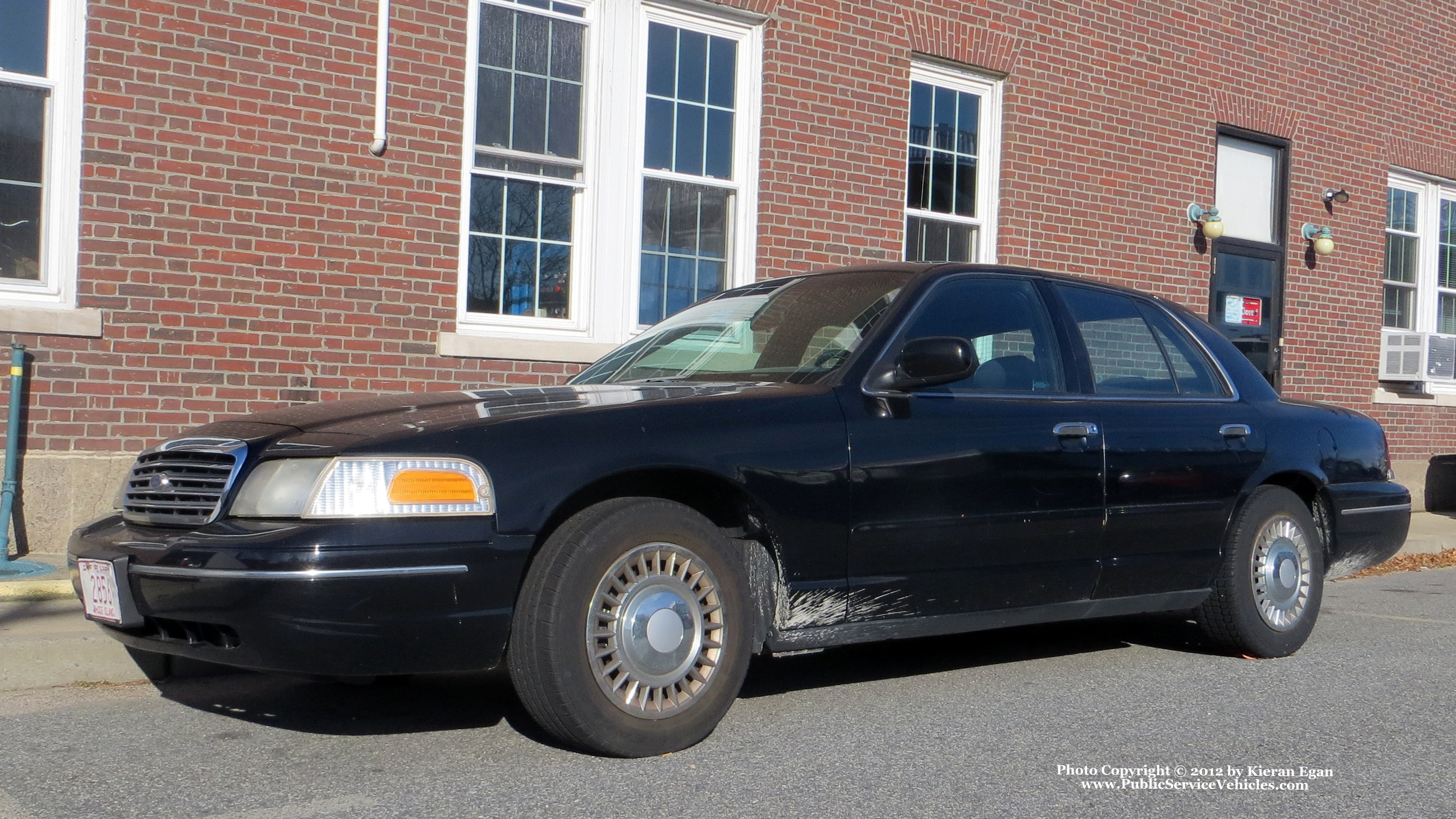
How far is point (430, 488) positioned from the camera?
12.5ft

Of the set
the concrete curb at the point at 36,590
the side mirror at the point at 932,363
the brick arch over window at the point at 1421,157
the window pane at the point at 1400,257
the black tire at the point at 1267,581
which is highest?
the brick arch over window at the point at 1421,157

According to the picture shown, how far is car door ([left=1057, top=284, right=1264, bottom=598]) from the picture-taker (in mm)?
5316

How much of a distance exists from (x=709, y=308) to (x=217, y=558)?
2436 millimetres

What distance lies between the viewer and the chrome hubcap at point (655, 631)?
399 cm

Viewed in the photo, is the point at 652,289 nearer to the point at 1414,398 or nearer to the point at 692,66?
the point at 692,66

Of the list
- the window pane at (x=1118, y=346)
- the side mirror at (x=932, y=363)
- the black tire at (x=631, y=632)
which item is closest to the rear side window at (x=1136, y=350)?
the window pane at (x=1118, y=346)

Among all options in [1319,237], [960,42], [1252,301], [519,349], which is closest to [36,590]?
[519,349]

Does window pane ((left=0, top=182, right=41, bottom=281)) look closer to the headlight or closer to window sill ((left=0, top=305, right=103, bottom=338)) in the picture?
window sill ((left=0, top=305, right=103, bottom=338))

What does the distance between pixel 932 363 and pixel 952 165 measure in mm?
6443

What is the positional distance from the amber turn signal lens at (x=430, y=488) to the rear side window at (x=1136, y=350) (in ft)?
8.72

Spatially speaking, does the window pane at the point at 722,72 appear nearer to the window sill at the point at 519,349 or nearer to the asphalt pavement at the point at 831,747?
the window sill at the point at 519,349

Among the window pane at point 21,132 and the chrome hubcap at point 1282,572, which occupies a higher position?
the window pane at point 21,132

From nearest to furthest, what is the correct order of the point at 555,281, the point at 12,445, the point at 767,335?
1. the point at 767,335
2. the point at 12,445
3. the point at 555,281

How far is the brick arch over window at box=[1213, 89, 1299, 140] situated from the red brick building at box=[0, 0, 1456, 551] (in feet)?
0.10
